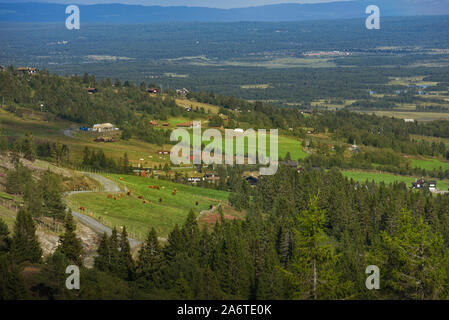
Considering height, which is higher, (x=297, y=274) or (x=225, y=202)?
(x=297, y=274)

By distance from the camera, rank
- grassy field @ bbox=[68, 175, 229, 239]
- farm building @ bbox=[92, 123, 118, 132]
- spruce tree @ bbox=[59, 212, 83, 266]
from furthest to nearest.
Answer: farm building @ bbox=[92, 123, 118, 132], grassy field @ bbox=[68, 175, 229, 239], spruce tree @ bbox=[59, 212, 83, 266]

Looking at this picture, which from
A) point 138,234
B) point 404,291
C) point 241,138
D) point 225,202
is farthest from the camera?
point 241,138

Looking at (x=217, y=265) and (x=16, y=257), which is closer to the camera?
(x=16, y=257)

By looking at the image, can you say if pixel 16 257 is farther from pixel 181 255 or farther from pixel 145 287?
pixel 181 255

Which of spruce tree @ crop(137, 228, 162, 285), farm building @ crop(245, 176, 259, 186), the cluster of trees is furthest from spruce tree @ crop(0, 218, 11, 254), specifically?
farm building @ crop(245, 176, 259, 186)

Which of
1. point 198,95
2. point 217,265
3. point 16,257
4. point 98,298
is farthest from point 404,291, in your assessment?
point 198,95

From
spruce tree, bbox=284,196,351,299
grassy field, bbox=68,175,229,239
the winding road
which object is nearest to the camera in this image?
spruce tree, bbox=284,196,351,299

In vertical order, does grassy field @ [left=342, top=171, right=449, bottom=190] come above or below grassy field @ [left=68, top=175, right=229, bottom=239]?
below

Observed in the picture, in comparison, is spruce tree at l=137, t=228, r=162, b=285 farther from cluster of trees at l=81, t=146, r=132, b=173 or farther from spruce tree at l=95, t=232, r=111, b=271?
cluster of trees at l=81, t=146, r=132, b=173
